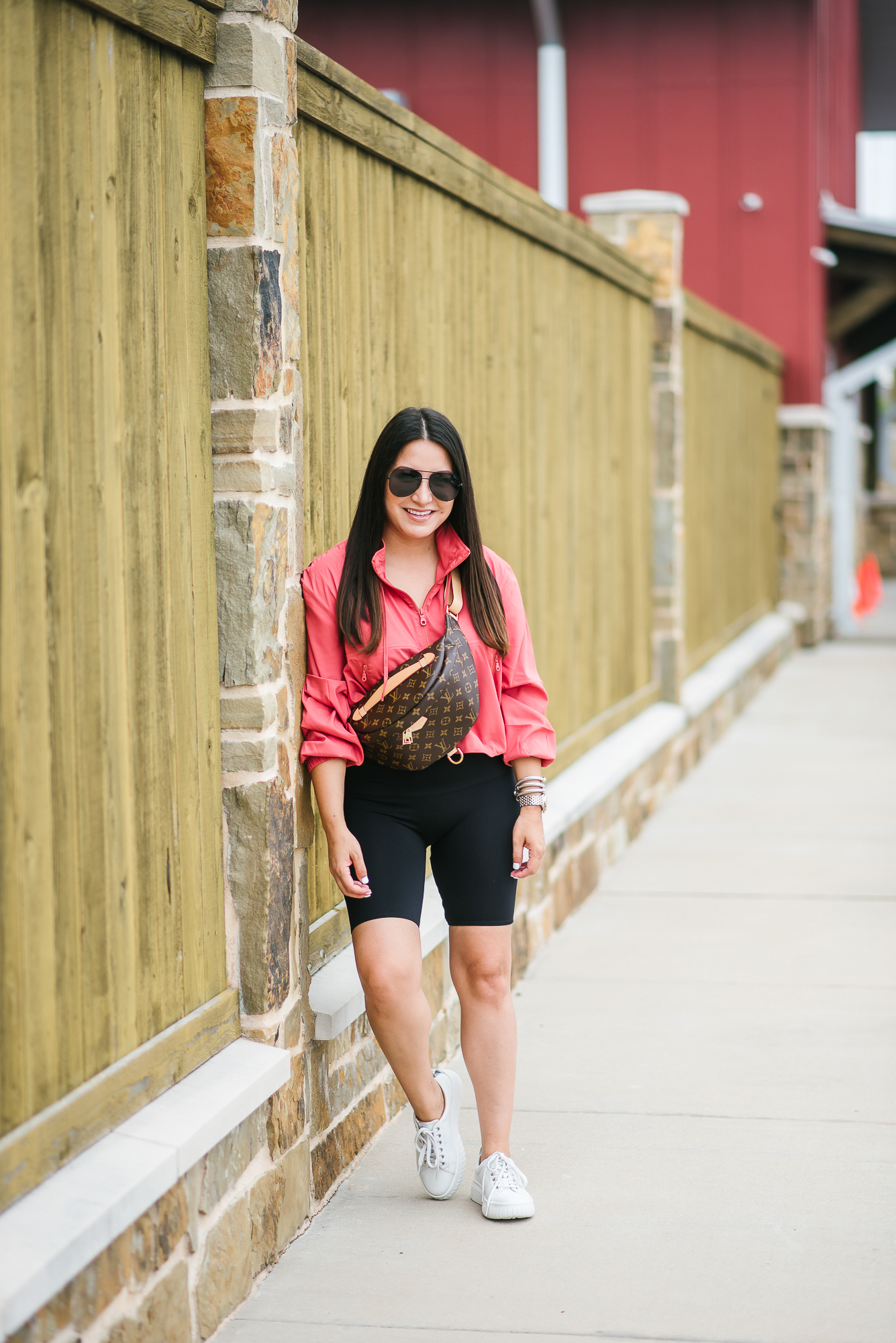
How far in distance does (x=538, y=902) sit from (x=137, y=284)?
313 centimetres

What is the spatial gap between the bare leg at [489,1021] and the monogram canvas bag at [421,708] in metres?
0.41

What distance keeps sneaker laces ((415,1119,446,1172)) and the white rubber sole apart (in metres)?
0.03

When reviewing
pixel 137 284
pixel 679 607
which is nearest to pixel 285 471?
pixel 137 284

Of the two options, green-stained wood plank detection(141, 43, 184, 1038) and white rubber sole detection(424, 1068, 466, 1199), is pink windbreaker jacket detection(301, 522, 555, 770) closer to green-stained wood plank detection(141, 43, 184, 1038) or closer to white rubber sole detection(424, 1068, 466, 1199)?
green-stained wood plank detection(141, 43, 184, 1038)

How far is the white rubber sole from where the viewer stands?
334 cm

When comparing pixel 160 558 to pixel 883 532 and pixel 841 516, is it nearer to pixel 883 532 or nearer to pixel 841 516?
pixel 841 516

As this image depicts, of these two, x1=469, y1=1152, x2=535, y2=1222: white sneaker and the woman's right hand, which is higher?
the woman's right hand

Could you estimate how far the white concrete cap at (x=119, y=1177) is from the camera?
2117 millimetres

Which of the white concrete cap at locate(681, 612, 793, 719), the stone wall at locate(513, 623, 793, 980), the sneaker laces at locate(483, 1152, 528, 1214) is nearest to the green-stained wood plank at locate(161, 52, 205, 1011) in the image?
the sneaker laces at locate(483, 1152, 528, 1214)

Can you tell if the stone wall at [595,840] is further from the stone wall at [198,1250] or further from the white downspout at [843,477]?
the white downspout at [843,477]

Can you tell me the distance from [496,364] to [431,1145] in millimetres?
2820

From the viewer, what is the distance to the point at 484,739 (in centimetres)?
324

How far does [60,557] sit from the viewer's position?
2.39 m

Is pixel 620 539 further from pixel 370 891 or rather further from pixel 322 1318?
pixel 322 1318
